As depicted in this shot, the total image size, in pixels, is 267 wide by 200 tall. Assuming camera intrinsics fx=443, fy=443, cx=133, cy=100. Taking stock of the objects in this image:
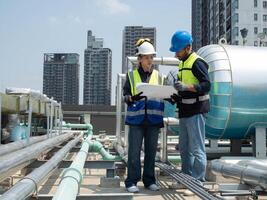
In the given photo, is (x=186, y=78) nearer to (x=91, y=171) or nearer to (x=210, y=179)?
(x=210, y=179)

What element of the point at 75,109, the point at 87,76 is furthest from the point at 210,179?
the point at 87,76

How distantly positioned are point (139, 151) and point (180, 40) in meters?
1.17

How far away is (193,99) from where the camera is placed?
431 centimetres

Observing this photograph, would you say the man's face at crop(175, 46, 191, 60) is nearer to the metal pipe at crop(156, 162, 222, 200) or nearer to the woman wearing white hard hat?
the woman wearing white hard hat

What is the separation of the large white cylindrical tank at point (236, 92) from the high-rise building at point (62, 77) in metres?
26.8

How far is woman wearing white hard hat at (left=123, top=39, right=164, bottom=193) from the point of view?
4.29 metres

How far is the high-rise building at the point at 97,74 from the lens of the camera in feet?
129

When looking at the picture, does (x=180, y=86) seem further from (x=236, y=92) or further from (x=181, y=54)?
(x=236, y=92)

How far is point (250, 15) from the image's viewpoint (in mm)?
59312

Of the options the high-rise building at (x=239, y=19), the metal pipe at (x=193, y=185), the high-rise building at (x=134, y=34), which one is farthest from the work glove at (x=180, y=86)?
the high-rise building at (x=239, y=19)

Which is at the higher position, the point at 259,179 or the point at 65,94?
the point at 65,94

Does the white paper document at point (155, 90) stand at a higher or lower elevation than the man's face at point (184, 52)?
lower

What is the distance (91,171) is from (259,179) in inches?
153

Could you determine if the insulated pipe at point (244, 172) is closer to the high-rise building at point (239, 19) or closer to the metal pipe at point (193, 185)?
the metal pipe at point (193, 185)
